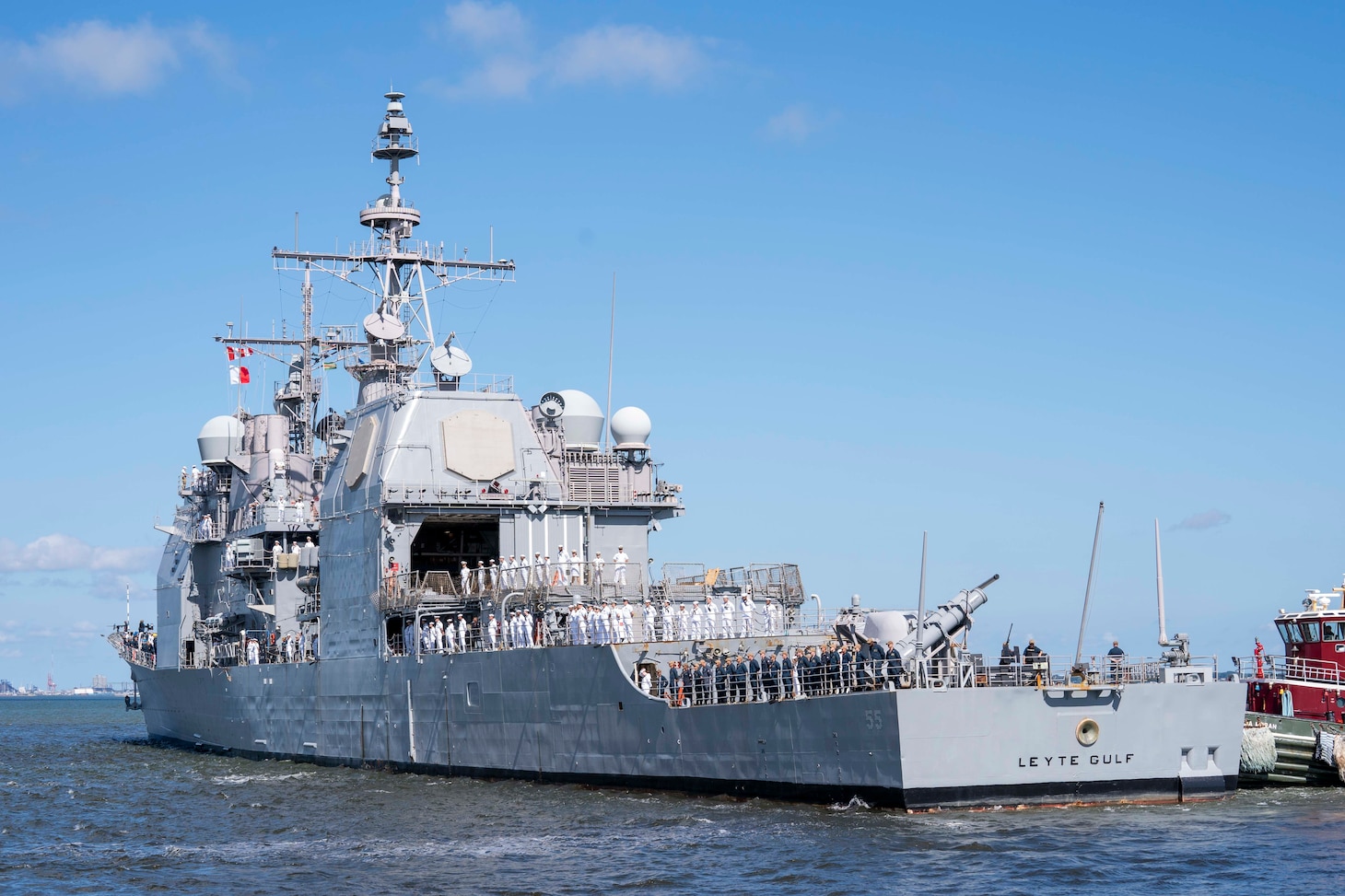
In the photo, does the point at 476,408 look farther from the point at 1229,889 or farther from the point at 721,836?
the point at 1229,889

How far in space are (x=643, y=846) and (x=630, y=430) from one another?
15921 mm

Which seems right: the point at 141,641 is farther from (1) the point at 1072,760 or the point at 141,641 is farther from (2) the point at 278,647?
(1) the point at 1072,760

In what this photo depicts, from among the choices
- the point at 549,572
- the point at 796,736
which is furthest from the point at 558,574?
the point at 796,736

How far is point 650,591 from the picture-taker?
35.7 metres

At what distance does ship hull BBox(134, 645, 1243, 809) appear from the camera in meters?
24.4

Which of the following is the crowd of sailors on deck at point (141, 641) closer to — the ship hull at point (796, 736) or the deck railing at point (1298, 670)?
the ship hull at point (796, 736)

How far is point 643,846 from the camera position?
2352 cm

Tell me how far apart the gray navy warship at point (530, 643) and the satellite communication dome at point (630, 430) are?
60mm

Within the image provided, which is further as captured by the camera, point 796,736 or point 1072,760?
point 796,736

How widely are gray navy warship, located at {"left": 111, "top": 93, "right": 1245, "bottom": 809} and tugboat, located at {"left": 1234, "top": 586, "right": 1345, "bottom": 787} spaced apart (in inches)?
165

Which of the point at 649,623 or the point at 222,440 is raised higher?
the point at 222,440

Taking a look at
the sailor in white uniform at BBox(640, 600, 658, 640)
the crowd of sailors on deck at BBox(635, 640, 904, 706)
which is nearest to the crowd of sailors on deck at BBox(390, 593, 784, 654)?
the sailor in white uniform at BBox(640, 600, 658, 640)

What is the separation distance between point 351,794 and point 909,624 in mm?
12609

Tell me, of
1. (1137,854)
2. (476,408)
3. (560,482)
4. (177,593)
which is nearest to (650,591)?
(560,482)
